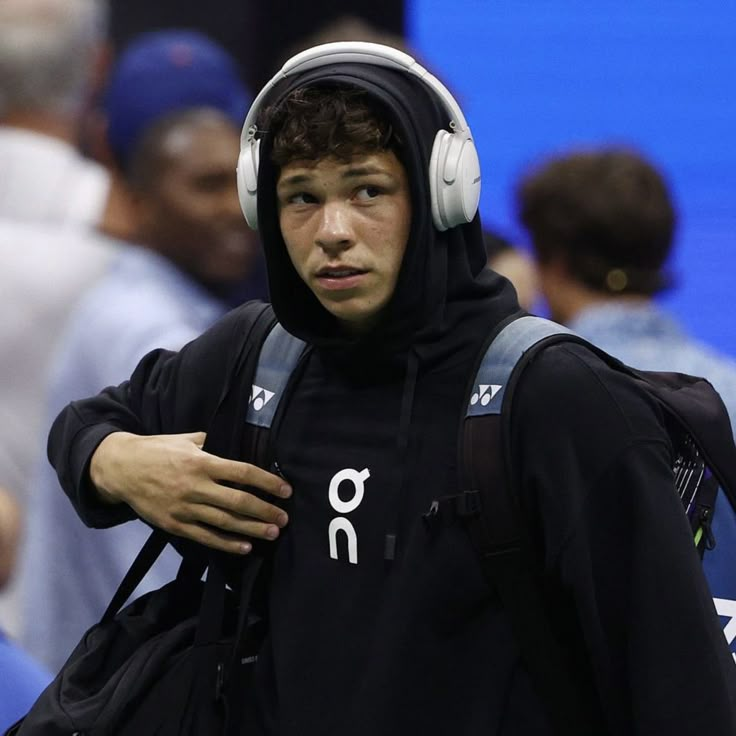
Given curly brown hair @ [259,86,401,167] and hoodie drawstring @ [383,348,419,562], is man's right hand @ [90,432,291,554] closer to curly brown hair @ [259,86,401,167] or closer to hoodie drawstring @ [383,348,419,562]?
hoodie drawstring @ [383,348,419,562]

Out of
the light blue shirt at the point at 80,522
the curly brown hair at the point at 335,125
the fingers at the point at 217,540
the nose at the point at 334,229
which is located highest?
the light blue shirt at the point at 80,522

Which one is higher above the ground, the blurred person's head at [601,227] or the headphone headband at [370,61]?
the blurred person's head at [601,227]

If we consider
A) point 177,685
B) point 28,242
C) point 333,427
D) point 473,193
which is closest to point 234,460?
point 333,427

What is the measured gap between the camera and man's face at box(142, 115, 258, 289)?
4.67 meters

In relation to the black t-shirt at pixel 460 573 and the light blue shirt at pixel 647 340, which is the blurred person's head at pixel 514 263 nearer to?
the light blue shirt at pixel 647 340

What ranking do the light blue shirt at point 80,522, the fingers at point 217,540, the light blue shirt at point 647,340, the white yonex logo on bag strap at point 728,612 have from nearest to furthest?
the fingers at point 217,540
the white yonex logo on bag strap at point 728,612
the light blue shirt at point 647,340
the light blue shirt at point 80,522

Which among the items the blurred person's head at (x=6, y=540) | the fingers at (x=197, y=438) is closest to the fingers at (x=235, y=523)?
the fingers at (x=197, y=438)

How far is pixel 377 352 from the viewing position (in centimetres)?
225

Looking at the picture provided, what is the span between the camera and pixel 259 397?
2363mm

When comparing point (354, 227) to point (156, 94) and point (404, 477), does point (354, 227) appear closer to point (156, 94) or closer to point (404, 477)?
point (404, 477)

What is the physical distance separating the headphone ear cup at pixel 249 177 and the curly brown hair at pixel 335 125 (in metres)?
0.10

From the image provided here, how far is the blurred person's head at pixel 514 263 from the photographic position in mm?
4645

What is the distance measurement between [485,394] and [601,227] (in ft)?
4.83

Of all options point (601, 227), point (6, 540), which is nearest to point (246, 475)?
point (6, 540)
